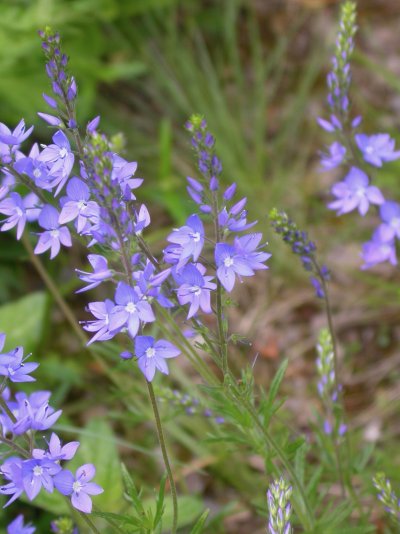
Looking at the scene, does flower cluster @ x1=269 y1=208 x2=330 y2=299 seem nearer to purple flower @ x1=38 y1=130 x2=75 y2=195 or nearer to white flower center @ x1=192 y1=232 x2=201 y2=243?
white flower center @ x1=192 y1=232 x2=201 y2=243

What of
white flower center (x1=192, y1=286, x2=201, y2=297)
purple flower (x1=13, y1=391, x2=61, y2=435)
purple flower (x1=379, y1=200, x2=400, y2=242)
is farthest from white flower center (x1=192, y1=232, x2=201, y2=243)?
purple flower (x1=379, y1=200, x2=400, y2=242)

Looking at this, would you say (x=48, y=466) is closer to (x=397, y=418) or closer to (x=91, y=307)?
(x=91, y=307)

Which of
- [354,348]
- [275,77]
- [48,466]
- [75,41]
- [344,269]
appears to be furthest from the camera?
[275,77]

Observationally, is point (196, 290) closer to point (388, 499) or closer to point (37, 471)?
point (37, 471)

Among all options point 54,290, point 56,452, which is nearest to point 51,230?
point 56,452

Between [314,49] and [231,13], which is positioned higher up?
[231,13]

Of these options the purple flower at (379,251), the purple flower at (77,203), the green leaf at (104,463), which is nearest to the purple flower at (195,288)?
the purple flower at (77,203)

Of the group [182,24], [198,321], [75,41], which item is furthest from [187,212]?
[198,321]

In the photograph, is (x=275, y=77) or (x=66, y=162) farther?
(x=275, y=77)
